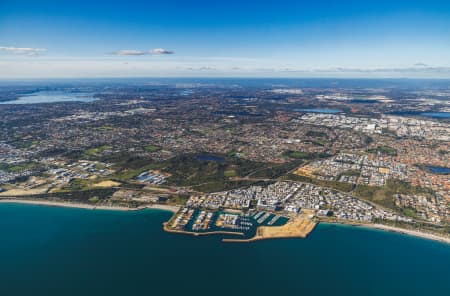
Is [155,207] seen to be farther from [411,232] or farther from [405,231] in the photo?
[411,232]

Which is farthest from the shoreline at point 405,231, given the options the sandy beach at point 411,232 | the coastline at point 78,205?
the coastline at point 78,205

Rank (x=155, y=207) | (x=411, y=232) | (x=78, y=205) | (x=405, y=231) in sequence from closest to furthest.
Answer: (x=411, y=232) < (x=405, y=231) < (x=155, y=207) < (x=78, y=205)

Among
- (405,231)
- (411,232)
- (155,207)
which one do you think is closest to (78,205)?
(155,207)

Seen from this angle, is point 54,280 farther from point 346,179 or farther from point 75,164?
point 346,179

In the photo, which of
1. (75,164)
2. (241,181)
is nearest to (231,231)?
(241,181)

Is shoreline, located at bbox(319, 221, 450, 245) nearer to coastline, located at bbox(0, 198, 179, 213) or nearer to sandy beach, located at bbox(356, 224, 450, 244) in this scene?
sandy beach, located at bbox(356, 224, 450, 244)

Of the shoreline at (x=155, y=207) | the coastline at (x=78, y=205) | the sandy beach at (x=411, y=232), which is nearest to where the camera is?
the sandy beach at (x=411, y=232)

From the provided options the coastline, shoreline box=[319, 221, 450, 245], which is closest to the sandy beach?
shoreline box=[319, 221, 450, 245]

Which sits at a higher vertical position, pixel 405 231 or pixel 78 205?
pixel 78 205

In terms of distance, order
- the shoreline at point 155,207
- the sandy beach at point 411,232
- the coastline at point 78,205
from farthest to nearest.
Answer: the coastline at point 78,205 → the shoreline at point 155,207 → the sandy beach at point 411,232

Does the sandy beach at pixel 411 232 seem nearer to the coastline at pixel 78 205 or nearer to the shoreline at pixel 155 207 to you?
the shoreline at pixel 155 207

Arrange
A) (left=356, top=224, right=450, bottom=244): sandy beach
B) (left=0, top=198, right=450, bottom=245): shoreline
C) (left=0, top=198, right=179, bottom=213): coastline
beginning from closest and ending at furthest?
1. (left=356, top=224, right=450, bottom=244): sandy beach
2. (left=0, top=198, right=450, bottom=245): shoreline
3. (left=0, top=198, right=179, bottom=213): coastline
